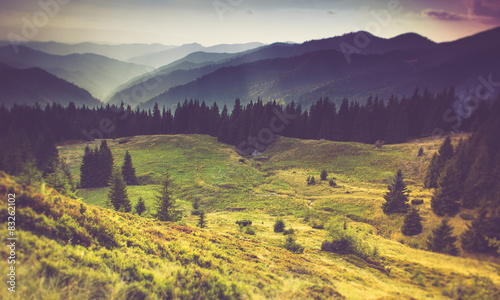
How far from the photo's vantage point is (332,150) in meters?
68.8

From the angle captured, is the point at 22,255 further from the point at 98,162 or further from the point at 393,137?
the point at 393,137

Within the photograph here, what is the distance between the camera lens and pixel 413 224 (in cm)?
2320

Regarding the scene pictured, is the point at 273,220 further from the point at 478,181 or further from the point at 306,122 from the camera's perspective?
the point at 306,122

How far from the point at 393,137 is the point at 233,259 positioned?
7942 cm

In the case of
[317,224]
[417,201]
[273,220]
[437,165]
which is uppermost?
[437,165]

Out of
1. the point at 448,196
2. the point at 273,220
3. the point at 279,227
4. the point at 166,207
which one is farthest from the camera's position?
the point at 273,220

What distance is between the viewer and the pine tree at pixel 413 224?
2280cm

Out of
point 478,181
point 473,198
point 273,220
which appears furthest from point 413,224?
point 273,220

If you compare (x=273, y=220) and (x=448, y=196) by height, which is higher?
(x=448, y=196)

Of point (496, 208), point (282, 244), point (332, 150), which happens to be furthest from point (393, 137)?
point (282, 244)

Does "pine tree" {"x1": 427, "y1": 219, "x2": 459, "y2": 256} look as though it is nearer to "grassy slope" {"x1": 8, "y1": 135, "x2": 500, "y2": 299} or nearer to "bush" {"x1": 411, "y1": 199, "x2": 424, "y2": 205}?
"grassy slope" {"x1": 8, "y1": 135, "x2": 500, "y2": 299}

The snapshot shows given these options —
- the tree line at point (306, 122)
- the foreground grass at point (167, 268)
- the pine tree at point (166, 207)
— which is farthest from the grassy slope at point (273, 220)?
the tree line at point (306, 122)

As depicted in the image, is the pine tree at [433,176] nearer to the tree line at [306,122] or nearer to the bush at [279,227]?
the bush at [279,227]

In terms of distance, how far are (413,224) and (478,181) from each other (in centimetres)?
718
